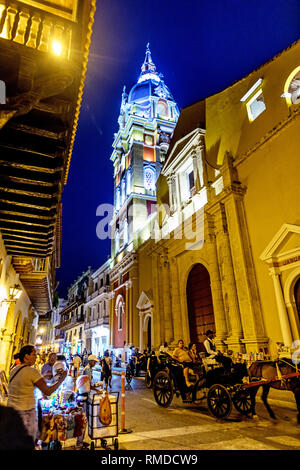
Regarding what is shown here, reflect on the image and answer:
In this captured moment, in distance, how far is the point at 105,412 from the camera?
15.4 feet

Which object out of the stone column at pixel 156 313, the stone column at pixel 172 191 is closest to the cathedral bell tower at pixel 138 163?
the stone column at pixel 156 313

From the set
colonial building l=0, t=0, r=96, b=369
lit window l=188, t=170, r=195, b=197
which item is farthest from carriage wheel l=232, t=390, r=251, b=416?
lit window l=188, t=170, r=195, b=197

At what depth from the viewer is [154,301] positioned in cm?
1900

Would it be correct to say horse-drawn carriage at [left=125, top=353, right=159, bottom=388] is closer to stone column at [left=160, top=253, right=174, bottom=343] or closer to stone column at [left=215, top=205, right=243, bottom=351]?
stone column at [left=160, top=253, right=174, bottom=343]

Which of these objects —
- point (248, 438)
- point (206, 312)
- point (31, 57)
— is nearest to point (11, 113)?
point (31, 57)

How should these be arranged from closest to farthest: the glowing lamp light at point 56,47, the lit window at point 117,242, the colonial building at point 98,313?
the glowing lamp light at point 56,47 < the lit window at point 117,242 < the colonial building at point 98,313

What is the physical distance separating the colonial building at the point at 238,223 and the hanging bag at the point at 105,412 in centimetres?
679

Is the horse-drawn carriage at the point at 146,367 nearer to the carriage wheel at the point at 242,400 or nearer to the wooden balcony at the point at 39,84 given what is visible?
the carriage wheel at the point at 242,400

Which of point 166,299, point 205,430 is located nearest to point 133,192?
point 166,299

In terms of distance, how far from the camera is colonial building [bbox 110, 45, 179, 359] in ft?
82.0

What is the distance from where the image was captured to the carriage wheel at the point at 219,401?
20.3 feet

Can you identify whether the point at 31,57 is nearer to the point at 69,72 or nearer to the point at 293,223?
the point at 69,72

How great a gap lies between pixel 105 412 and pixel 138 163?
2660cm

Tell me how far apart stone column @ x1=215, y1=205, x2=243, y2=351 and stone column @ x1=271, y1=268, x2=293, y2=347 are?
1884 millimetres
